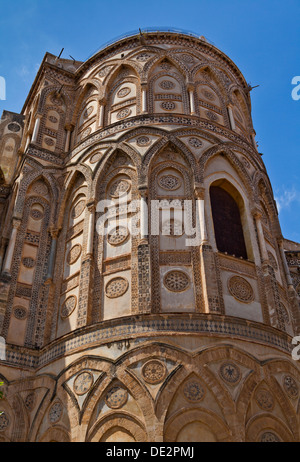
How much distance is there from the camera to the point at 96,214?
12.7m

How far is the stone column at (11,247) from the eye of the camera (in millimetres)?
12466

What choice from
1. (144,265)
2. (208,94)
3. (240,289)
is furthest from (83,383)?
(208,94)

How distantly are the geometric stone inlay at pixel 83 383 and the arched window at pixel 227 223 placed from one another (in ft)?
14.2

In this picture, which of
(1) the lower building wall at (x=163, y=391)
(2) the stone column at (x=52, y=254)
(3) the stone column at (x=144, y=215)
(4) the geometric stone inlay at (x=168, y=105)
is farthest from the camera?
(4) the geometric stone inlay at (x=168, y=105)

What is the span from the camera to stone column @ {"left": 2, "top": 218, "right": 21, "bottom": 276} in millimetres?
12466

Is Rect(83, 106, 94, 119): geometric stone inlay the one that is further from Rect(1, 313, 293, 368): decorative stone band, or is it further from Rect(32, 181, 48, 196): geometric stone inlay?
Rect(1, 313, 293, 368): decorative stone band

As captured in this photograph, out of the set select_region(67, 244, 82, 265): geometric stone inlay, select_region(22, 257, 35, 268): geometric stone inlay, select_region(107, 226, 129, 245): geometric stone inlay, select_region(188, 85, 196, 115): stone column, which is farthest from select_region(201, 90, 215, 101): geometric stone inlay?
select_region(22, 257, 35, 268): geometric stone inlay

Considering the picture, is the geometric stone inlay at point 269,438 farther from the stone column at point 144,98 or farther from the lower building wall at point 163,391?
the stone column at point 144,98

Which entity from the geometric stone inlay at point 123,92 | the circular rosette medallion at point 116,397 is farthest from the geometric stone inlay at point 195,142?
the circular rosette medallion at point 116,397

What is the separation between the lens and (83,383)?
32.8 ft

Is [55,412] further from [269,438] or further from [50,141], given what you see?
[50,141]

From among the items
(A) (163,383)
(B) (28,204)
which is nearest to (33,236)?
(B) (28,204)

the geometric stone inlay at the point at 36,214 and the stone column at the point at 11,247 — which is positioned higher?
the geometric stone inlay at the point at 36,214

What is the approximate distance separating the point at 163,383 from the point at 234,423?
146 centimetres
